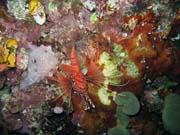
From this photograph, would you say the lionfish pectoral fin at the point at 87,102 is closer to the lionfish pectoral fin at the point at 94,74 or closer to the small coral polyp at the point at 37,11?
the lionfish pectoral fin at the point at 94,74

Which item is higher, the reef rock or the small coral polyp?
the small coral polyp

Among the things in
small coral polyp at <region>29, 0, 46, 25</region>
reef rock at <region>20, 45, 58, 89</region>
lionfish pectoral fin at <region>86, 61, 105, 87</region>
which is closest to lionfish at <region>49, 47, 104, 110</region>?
lionfish pectoral fin at <region>86, 61, 105, 87</region>

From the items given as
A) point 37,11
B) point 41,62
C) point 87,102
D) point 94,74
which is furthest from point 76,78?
point 37,11

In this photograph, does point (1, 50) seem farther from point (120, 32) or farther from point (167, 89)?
point (167, 89)

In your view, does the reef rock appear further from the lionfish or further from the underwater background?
the lionfish

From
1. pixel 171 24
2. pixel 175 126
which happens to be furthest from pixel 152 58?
pixel 175 126

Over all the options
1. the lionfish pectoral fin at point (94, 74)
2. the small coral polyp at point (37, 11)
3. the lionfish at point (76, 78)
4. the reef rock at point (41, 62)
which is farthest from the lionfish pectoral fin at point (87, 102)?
the small coral polyp at point (37, 11)
